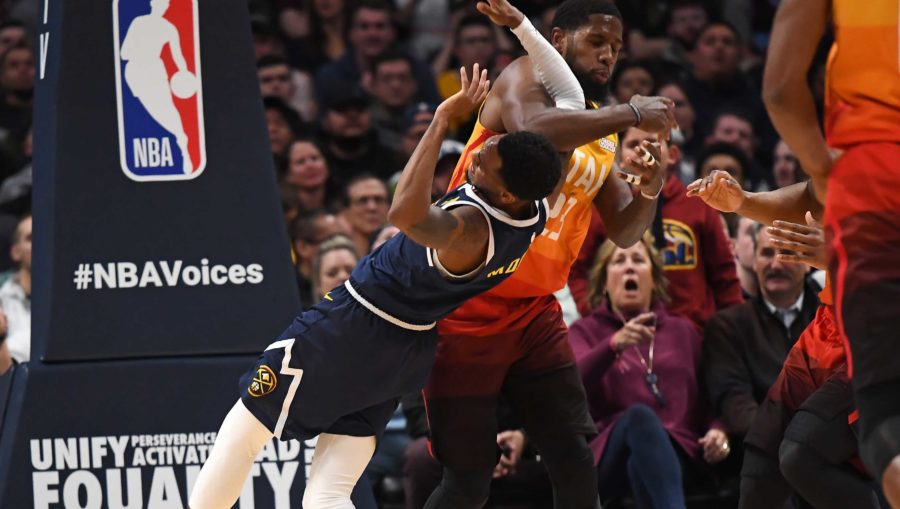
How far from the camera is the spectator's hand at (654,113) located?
4.75m

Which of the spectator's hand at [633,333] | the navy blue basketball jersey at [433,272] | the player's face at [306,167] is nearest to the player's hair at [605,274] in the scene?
the spectator's hand at [633,333]

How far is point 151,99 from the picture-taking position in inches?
199

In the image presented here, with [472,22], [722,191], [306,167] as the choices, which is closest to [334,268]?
[306,167]

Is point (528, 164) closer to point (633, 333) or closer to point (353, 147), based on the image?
point (633, 333)

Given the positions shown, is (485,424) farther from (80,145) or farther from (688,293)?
(688,293)

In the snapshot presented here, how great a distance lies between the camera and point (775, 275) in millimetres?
6555

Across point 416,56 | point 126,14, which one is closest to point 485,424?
point 126,14

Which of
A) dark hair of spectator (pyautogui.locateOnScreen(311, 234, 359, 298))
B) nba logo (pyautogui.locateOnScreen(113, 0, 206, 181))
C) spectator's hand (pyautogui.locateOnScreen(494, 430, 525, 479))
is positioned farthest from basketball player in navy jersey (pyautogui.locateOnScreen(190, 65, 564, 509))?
dark hair of spectator (pyautogui.locateOnScreen(311, 234, 359, 298))

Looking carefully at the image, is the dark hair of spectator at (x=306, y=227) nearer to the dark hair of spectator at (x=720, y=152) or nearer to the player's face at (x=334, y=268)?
the player's face at (x=334, y=268)

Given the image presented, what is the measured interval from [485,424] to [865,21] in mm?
2259

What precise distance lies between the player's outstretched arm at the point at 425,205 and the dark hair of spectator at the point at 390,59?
18.8ft

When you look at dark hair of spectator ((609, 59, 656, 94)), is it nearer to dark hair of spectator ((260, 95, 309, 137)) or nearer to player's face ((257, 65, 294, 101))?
dark hair of spectator ((260, 95, 309, 137))

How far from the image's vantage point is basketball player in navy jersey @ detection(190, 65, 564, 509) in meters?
4.34

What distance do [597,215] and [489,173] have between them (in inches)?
110
